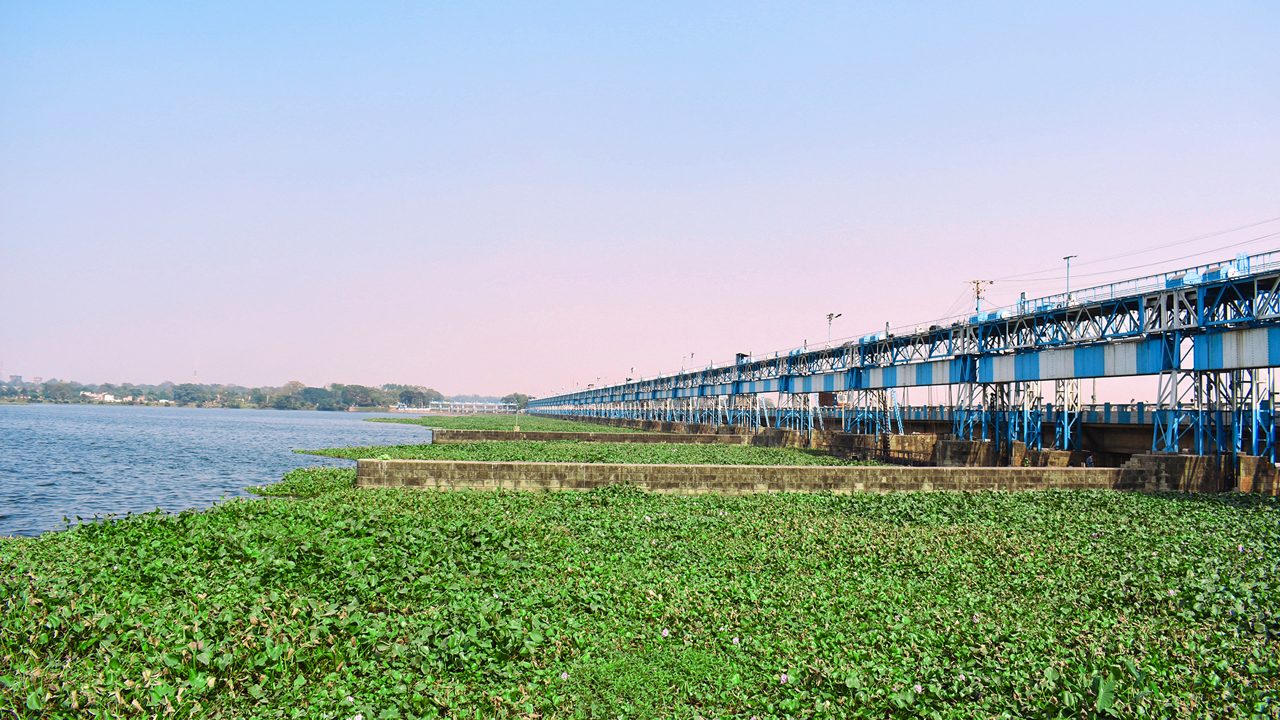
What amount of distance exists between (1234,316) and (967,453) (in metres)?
16.5

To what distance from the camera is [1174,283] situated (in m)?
29.2

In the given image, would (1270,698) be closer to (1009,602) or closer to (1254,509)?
(1009,602)

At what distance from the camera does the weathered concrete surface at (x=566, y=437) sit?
51.4 m

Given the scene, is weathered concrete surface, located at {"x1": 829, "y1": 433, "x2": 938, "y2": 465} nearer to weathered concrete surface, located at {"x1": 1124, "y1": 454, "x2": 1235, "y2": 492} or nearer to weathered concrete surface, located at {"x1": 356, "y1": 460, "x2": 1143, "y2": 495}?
weathered concrete surface, located at {"x1": 1124, "y1": 454, "x2": 1235, "y2": 492}

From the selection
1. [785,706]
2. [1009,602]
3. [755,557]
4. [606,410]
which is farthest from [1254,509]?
[606,410]

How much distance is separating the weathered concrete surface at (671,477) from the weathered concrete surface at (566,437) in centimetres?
2547

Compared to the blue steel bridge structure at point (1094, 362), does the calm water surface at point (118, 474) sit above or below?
below

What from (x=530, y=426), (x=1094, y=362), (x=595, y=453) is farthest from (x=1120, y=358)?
(x=530, y=426)

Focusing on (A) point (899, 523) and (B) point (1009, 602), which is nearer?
(B) point (1009, 602)

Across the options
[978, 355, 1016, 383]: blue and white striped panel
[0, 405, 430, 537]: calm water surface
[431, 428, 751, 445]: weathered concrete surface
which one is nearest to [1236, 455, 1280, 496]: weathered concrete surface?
[978, 355, 1016, 383]: blue and white striped panel

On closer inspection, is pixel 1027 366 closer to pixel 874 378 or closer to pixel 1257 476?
pixel 1257 476

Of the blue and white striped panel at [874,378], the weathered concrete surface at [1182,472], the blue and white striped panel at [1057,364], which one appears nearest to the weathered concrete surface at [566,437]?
the blue and white striped panel at [874,378]

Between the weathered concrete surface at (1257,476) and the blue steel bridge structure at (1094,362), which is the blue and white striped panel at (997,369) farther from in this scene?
the weathered concrete surface at (1257,476)

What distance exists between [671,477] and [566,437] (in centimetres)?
3057
